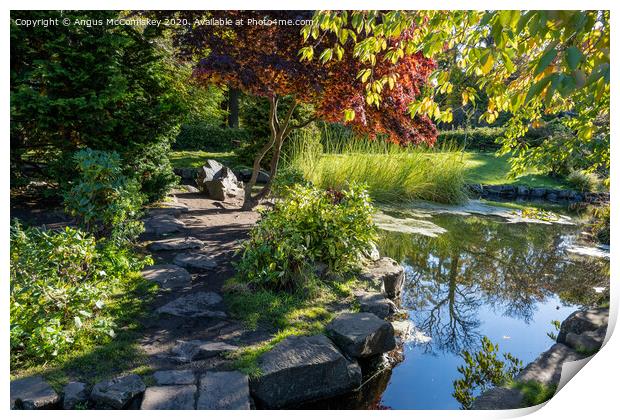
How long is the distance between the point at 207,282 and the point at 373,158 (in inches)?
198

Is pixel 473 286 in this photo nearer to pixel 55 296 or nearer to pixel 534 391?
pixel 534 391

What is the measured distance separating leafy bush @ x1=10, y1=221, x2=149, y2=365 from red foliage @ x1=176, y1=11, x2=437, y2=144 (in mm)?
1960

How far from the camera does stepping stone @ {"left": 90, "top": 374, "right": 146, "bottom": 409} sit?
6.43 ft

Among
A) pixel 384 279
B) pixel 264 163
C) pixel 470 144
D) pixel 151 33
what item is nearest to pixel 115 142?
pixel 151 33

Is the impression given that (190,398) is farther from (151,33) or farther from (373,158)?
(373,158)

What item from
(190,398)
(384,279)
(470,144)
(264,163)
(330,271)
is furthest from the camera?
(470,144)

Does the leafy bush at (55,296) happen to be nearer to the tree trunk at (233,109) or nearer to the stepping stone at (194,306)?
the stepping stone at (194,306)

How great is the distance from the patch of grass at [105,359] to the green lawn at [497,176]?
26.5 ft

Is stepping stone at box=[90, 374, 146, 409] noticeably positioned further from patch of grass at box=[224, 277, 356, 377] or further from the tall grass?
the tall grass

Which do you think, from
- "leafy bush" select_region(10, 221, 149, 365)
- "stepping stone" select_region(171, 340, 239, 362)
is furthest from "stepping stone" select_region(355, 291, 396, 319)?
"leafy bush" select_region(10, 221, 149, 365)

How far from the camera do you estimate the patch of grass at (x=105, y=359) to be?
2.12m

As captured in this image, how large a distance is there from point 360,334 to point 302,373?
0.49m

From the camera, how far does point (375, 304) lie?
320cm

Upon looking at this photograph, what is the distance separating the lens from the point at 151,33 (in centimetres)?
470
